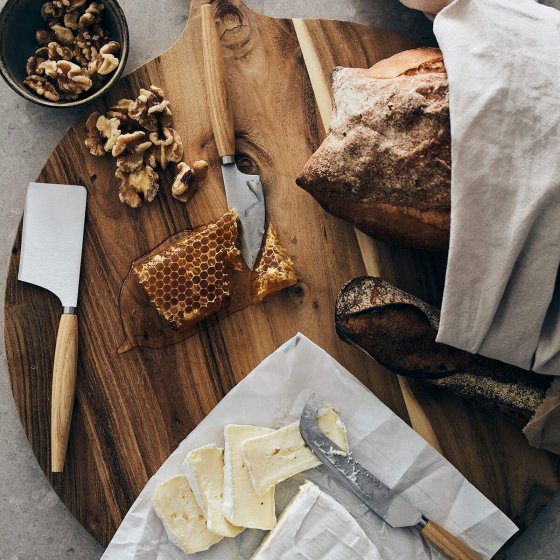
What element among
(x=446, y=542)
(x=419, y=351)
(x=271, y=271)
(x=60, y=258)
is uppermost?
(x=60, y=258)

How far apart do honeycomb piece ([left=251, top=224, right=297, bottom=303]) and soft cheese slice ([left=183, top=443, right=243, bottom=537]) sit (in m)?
0.42

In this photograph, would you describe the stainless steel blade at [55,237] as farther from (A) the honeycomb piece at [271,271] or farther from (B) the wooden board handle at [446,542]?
(B) the wooden board handle at [446,542]

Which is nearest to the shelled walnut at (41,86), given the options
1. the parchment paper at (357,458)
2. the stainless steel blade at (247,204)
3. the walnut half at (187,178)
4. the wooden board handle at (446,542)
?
the walnut half at (187,178)

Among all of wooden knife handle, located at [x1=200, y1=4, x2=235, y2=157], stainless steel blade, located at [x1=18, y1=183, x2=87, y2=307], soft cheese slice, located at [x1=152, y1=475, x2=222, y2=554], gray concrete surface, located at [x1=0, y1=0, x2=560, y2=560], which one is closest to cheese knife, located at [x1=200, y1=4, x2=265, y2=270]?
wooden knife handle, located at [x1=200, y1=4, x2=235, y2=157]

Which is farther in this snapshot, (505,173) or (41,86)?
(41,86)

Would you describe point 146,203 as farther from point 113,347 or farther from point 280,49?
point 280,49

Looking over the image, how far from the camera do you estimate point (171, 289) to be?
1.64 m

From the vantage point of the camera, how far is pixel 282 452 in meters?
1.64

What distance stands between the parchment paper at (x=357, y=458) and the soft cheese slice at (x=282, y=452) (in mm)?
39

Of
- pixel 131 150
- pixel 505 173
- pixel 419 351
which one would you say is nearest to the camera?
pixel 505 173

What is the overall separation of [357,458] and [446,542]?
0.30 metres

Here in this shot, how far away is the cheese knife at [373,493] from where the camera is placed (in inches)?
62.9

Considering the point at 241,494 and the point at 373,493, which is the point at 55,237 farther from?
the point at 373,493

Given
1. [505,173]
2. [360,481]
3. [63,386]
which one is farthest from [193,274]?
[505,173]
